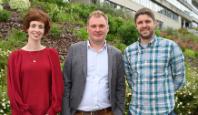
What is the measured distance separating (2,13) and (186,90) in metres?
9.16

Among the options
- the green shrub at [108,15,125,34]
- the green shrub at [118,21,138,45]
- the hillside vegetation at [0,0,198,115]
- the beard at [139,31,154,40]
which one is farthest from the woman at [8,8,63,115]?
the green shrub at [108,15,125,34]

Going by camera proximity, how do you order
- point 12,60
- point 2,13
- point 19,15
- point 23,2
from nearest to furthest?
point 12,60 → point 2,13 → point 19,15 → point 23,2

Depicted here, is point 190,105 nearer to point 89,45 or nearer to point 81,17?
point 89,45

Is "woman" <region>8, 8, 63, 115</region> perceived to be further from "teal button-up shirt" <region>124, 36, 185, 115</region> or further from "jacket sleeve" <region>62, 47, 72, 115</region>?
"teal button-up shirt" <region>124, 36, 185, 115</region>

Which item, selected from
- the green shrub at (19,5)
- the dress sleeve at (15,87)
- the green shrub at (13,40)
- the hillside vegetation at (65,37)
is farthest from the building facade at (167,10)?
the dress sleeve at (15,87)

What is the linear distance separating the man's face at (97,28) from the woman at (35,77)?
1.52 feet

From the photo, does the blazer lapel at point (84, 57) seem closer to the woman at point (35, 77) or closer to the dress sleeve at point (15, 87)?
the woman at point (35, 77)

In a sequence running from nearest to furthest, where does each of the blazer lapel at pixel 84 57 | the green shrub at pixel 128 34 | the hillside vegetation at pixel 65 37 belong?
the blazer lapel at pixel 84 57 → the hillside vegetation at pixel 65 37 → the green shrub at pixel 128 34

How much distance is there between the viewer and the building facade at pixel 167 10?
5894cm

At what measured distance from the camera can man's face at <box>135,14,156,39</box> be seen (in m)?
5.54

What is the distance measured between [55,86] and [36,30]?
627 mm

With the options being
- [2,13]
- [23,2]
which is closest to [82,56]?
[2,13]

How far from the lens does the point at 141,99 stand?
557 cm

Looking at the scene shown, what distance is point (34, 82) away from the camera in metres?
5.28
